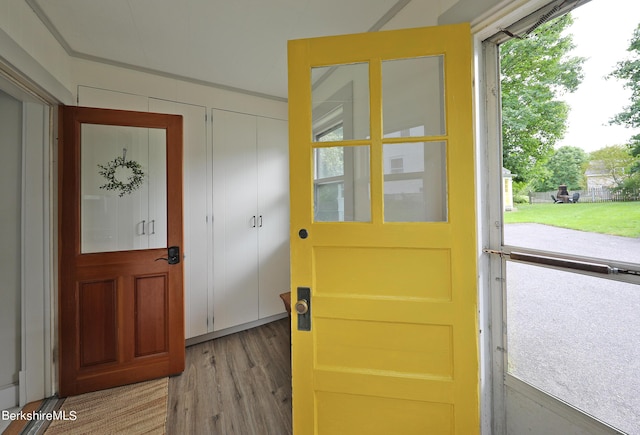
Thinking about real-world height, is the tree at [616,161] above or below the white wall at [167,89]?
below

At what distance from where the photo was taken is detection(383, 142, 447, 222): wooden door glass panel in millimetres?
1140

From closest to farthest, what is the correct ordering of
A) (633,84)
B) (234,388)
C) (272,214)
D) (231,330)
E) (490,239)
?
1. (633,84)
2. (490,239)
3. (234,388)
4. (231,330)
5. (272,214)

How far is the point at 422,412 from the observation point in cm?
108

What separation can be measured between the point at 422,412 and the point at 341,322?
523 mm

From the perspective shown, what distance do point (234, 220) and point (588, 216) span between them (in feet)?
8.72

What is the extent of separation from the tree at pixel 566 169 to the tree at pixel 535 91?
0.12 ft

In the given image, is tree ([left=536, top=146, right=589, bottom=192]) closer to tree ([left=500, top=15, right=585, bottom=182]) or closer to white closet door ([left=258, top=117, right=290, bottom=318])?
tree ([left=500, top=15, right=585, bottom=182])

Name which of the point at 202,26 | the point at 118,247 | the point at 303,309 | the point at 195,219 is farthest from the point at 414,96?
the point at 118,247

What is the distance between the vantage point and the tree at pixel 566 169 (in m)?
1.03

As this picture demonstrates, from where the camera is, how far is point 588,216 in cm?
101

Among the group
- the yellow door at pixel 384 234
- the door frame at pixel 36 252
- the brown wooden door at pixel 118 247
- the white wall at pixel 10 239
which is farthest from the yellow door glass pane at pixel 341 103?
the white wall at pixel 10 239

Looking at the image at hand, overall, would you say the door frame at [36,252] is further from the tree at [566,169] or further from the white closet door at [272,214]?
the tree at [566,169]

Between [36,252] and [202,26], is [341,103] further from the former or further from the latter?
[36,252]

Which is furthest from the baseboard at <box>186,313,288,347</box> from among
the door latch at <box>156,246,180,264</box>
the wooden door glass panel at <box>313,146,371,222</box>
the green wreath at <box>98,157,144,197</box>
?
the wooden door glass panel at <box>313,146,371,222</box>
